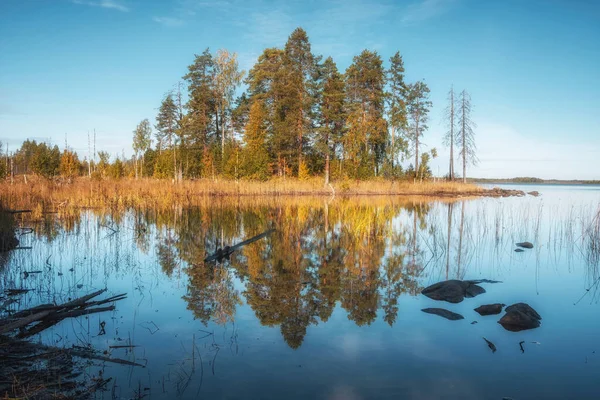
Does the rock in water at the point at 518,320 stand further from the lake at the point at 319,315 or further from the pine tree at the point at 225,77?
the pine tree at the point at 225,77

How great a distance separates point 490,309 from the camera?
19.8ft

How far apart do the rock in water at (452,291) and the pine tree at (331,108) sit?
33399mm

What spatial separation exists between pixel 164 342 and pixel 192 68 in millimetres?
47918

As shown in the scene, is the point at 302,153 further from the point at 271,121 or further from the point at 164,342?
the point at 164,342

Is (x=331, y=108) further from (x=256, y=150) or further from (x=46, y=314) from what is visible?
(x=46, y=314)

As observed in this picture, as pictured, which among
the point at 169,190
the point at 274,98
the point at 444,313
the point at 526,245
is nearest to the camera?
the point at 444,313

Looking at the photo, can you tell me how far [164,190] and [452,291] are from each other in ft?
87.1

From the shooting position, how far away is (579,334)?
539 centimetres

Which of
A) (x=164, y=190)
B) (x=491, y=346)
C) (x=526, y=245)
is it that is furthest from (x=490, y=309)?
(x=164, y=190)

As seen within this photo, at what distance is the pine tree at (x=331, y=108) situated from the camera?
41.8 meters

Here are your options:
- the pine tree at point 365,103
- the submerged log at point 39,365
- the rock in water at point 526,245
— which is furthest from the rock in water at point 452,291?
the pine tree at point 365,103

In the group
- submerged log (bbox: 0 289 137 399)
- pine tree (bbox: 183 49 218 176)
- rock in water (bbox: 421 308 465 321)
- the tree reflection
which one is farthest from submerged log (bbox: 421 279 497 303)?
pine tree (bbox: 183 49 218 176)

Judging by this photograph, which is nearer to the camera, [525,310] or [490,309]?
[525,310]

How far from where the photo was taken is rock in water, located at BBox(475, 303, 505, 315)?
6023 millimetres
